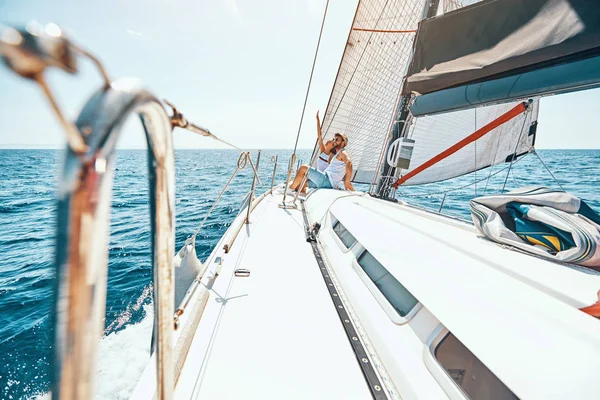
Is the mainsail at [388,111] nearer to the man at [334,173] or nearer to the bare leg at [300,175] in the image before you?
the man at [334,173]

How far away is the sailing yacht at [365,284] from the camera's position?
0.73ft

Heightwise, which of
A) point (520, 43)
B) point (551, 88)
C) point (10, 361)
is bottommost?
point (10, 361)

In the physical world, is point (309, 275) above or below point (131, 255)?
above

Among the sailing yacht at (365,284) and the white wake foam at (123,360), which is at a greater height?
the sailing yacht at (365,284)

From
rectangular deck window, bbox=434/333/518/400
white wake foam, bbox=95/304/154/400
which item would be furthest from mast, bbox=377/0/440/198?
white wake foam, bbox=95/304/154/400

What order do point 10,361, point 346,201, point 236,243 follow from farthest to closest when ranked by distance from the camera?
point 10,361
point 346,201
point 236,243

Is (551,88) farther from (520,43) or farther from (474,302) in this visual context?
(474,302)

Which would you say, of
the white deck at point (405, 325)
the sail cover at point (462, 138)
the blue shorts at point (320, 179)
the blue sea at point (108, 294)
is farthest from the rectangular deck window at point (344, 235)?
the sail cover at point (462, 138)

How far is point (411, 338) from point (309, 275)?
0.76m

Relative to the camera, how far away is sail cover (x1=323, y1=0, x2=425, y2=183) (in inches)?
146

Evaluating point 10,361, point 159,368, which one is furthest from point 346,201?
point 10,361

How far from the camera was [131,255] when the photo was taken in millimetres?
4590

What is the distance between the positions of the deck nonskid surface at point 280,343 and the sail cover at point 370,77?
259 centimetres

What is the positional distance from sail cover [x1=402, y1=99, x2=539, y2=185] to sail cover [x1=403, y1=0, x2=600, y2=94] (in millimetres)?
1843
